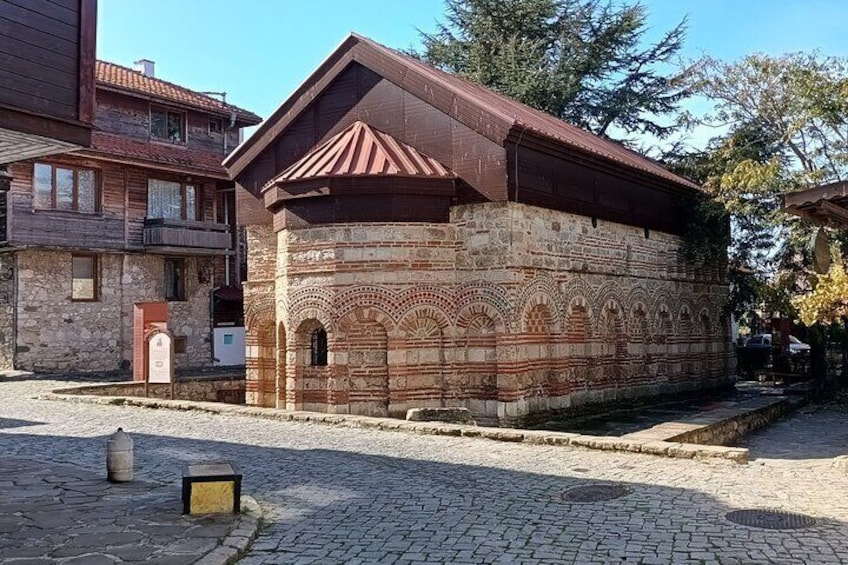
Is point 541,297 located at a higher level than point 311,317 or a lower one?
higher

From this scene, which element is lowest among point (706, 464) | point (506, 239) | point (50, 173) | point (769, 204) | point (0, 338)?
point (706, 464)

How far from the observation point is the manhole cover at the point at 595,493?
731 cm

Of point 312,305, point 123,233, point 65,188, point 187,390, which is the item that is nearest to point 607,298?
point 312,305

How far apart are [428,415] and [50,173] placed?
15653mm

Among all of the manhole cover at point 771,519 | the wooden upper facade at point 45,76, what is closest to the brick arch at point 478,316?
the manhole cover at point 771,519

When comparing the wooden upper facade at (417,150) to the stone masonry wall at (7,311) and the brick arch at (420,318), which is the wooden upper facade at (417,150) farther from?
the stone masonry wall at (7,311)

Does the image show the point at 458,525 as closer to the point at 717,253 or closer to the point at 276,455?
the point at 276,455

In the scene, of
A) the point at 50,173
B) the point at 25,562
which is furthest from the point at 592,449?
the point at 50,173

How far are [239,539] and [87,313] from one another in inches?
777

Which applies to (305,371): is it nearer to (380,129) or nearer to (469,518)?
(380,129)

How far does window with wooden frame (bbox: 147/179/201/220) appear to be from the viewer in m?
25.5

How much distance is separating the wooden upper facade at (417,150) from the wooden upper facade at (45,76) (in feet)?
22.5

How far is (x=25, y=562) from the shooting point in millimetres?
5180

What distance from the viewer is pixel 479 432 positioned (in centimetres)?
1087
